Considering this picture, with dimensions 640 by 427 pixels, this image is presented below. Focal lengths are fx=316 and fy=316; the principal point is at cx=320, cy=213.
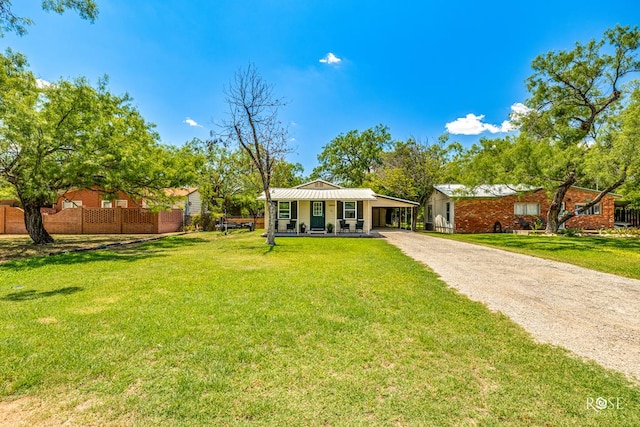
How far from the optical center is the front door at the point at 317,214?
20.2 meters

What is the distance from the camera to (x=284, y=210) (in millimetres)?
20312

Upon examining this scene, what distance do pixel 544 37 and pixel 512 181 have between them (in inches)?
322

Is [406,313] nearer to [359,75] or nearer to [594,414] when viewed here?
[594,414]

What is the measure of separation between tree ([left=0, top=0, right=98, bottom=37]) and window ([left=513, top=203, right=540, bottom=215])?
26.4m

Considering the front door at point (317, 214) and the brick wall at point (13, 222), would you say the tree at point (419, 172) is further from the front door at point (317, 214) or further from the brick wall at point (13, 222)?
the brick wall at point (13, 222)

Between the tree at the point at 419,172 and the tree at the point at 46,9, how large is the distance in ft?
73.7

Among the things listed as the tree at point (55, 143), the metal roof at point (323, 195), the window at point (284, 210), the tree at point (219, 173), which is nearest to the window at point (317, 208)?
the metal roof at point (323, 195)

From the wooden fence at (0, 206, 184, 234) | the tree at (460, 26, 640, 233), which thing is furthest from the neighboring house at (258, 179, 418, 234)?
the wooden fence at (0, 206, 184, 234)

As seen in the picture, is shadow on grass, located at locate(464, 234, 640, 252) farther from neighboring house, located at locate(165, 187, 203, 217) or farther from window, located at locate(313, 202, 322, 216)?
neighboring house, located at locate(165, 187, 203, 217)

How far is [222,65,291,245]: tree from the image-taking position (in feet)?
46.7

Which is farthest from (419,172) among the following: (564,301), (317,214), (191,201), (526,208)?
(564,301)

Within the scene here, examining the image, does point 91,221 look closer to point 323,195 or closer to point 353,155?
point 323,195

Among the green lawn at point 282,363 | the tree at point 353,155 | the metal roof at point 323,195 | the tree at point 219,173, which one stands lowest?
the green lawn at point 282,363

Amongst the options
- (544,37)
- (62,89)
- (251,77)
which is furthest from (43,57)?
(544,37)
